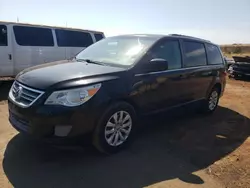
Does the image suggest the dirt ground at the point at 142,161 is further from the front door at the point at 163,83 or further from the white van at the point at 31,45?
the white van at the point at 31,45

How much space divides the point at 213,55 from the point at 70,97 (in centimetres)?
439

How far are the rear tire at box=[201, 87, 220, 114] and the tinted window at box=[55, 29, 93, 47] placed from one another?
210 inches

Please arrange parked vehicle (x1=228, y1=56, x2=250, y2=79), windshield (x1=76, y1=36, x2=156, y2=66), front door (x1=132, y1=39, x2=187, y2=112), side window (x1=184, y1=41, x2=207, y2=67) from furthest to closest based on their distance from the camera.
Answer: parked vehicle (x1=228, y1=56, x2=250, y2=79) → side window (x1=184, y1=41, x2=207, y2=67) → windshield (x1=76, y1=36, x2=156, y2=66) → front door (x1=132, y1=39, x2=187, y2=112)

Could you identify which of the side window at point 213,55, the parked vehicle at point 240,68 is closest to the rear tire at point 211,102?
the side window at point 213,55

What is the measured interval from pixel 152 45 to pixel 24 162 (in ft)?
8.69

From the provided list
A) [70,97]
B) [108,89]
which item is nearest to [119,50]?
[108,89]

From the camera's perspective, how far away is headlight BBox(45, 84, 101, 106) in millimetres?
3571

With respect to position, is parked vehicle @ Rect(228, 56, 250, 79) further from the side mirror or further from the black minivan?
the side mirror

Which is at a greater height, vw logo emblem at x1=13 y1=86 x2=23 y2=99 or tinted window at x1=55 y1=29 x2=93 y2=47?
tinted window at x1=55 y1=29 x2=93 y2=47

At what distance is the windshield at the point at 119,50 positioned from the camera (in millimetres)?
4617

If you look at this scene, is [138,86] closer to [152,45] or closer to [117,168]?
[152,45]

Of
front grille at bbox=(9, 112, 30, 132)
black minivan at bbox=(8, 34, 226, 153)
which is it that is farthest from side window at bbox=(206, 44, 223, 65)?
front grille at bbox=(9, 112, 30, 132)

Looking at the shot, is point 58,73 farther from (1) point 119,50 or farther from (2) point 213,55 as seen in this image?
(2) point 213,55

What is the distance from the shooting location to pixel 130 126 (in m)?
4.33
